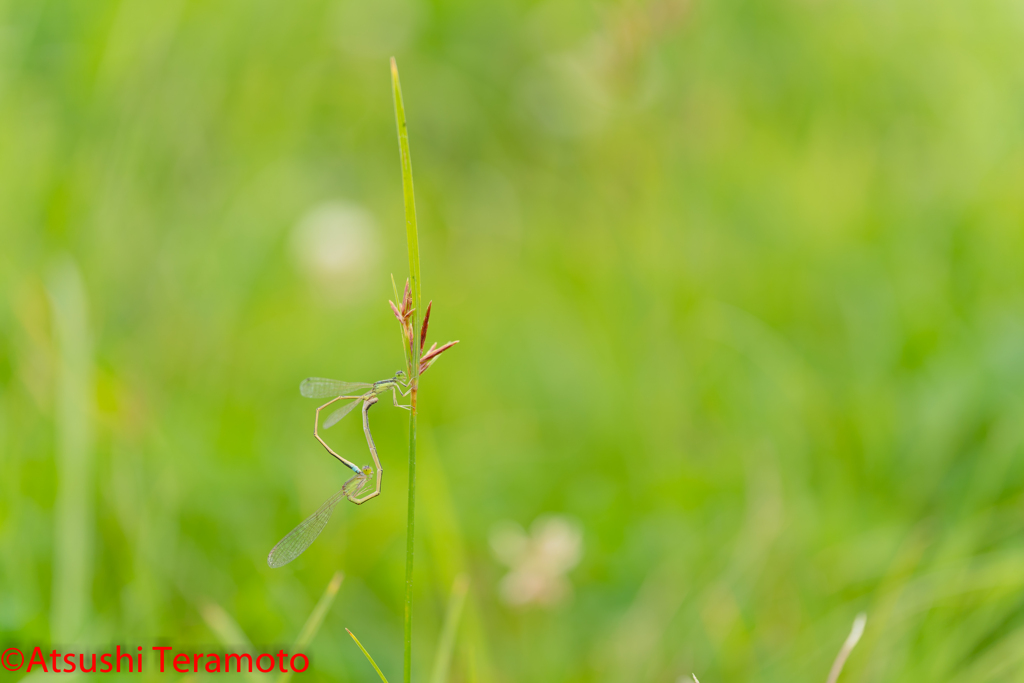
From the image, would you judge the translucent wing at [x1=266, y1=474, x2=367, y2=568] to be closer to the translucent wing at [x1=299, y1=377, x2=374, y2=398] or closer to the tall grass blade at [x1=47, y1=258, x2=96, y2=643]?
the translucent wing at [x1=299, y1=377, x2=374, y2=398]

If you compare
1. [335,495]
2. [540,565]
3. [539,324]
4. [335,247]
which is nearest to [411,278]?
[335,495]

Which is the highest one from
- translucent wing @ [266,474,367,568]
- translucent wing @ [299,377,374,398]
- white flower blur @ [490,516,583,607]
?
translucent wing @ [299,377,374,398]

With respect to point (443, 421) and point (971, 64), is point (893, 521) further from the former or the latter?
point (971, 64)

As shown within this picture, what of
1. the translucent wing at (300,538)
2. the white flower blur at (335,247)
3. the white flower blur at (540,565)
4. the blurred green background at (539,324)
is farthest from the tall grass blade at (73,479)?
the white flower blur at (335,247)

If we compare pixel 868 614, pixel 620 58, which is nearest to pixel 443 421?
pixel 620 58

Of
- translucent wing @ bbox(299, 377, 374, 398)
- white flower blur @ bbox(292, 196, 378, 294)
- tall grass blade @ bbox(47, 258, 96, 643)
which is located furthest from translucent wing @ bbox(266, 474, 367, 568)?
white flower blur @ bbox(292, 196, 378, 294)

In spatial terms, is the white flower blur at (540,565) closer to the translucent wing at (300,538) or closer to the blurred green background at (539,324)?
the blurred green background at (539,324)
